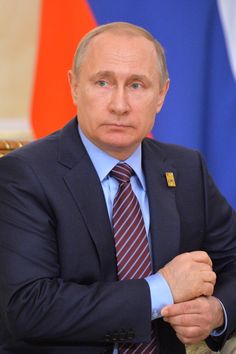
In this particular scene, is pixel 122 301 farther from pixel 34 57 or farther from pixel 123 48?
pixel 34 57

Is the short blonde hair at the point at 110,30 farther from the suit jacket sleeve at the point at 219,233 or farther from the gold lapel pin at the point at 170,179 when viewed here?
the suit jacket sleeve at the point at 219,233

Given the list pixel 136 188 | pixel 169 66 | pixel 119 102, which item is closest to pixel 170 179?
pixel 136 188

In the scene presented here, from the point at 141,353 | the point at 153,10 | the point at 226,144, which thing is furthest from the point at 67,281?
the point at 153,10

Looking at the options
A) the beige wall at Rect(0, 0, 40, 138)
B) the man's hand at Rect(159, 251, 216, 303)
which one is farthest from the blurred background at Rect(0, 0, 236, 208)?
the man's hand at Rect(159, 251, 216, 303)

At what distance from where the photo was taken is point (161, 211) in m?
1.98

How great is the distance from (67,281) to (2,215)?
0.27 meters

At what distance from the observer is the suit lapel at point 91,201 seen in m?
1.82

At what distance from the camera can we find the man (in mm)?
1675

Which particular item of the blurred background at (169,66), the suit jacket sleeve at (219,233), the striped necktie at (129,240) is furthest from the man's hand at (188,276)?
the blurred background at (169,66)

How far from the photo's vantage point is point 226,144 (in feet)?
9.61

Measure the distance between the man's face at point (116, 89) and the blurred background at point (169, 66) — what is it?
2.71ft

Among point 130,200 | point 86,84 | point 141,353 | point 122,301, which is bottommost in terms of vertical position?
point 141,353

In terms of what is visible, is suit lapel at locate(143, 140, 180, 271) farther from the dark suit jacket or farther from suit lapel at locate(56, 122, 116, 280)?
suit lapel at locate(56, 122, 116, 280)

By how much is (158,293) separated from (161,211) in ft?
1.12
